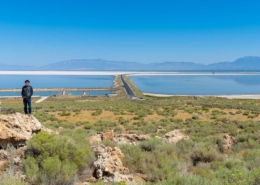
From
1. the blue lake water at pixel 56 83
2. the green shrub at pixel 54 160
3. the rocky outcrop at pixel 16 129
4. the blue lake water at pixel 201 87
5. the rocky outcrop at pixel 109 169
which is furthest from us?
the blue lake water at pixel 56 83

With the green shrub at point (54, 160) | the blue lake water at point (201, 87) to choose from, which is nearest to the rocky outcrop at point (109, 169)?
the green shrub at point (54, 160)

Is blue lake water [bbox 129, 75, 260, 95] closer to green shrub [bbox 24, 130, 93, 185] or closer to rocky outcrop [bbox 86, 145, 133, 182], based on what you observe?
rocky outcrop [bbox 86, 145, 133, 182]

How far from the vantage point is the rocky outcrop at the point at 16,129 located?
534cm

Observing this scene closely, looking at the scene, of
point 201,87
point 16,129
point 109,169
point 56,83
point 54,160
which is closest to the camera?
point 54,160

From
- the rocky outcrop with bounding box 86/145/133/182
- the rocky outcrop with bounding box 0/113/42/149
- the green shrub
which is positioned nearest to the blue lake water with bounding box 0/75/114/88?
the rocky outcrop with bounding box 0/113/42/149

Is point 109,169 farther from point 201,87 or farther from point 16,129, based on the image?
point 201,87

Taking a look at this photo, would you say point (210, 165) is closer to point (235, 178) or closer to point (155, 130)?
point (235, 178)

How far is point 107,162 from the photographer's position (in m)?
5.06

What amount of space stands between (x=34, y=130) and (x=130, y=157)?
2.81 m

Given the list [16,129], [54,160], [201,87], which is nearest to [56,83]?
[201,87]

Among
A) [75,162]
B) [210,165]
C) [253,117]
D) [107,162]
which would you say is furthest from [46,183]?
[253,117]

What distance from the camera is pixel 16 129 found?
5785 mm

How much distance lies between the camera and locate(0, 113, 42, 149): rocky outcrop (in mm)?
5340

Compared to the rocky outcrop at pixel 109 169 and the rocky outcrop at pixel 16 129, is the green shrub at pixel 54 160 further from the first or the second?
the rocky outcrop at pixel 16 129
